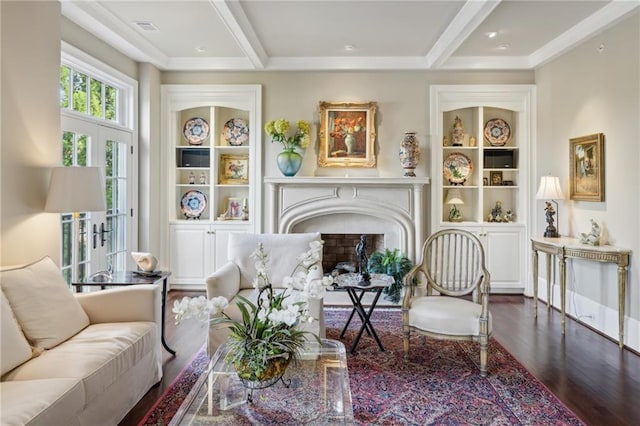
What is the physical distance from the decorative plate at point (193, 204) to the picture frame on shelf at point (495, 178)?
3.83m

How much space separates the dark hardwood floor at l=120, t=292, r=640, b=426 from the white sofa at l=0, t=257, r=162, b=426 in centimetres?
28

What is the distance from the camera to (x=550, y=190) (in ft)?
14.6

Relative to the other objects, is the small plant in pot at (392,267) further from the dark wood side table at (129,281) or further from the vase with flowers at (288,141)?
the dark wood side table at (129,281)

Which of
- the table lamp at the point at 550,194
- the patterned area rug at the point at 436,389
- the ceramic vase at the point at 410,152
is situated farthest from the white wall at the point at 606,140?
the ceramic vase at the point at 410,152

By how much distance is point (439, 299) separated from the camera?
3234 mm

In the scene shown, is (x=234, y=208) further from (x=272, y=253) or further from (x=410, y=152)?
(x=410, y=152)

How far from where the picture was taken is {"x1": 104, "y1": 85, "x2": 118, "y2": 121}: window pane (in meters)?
4.51

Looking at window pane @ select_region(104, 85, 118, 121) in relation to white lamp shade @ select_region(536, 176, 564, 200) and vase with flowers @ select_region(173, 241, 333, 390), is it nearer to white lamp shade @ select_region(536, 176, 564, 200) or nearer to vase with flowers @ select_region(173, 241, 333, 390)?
vase with flowers @ select_region(173, 241, 333, 390)

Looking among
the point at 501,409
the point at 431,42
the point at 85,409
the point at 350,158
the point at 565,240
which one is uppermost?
the point at 431,42

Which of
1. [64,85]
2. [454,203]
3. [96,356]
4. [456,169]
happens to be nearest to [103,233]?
[64,85]

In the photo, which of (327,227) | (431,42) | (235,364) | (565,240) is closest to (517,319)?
(565,240)

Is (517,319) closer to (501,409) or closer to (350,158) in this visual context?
(501,409)

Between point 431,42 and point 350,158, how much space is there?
63.4 inches

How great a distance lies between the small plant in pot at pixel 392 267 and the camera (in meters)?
4.75
